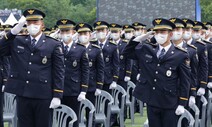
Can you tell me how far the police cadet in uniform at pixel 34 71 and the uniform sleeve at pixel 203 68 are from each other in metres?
3.52

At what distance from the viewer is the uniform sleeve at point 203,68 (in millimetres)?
11242

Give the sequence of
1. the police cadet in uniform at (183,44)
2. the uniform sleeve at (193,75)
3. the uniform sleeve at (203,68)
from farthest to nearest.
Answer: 1. the uniform sleeve at (203,68)
2. the uniform sleeve at (193,75)
3. the police cadet in uniform at (183,44)

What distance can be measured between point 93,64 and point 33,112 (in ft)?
10.6

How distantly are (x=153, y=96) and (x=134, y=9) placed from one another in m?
22.3

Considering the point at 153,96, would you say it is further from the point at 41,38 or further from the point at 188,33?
the point at 188,33

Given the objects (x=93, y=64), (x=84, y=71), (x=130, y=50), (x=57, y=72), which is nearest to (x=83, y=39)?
(x=93, y=64)

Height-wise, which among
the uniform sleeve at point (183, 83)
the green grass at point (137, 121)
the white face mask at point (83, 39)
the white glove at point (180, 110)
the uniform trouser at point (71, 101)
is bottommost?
the green grass at point (137, 121)

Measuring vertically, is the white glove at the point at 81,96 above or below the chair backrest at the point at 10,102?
above

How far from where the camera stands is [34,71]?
824 cm

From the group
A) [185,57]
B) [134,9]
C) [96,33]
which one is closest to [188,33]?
[96,33]

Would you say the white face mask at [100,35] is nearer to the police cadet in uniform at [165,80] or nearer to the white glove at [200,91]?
the white glove at [200,91]

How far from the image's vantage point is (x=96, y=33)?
42.5ft

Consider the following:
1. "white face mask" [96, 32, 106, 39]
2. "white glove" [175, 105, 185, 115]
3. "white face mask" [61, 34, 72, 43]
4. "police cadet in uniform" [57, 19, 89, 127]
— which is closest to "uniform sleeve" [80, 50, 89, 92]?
"police cadet in uniform" [57, 19, 89, 127]

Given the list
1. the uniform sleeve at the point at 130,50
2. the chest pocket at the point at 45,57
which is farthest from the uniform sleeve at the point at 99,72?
the chest pocket at the point at 45,57
